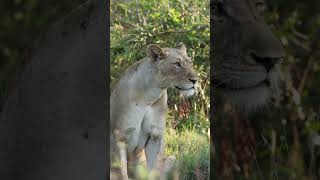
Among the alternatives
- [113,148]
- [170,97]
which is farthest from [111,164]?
[170,97]

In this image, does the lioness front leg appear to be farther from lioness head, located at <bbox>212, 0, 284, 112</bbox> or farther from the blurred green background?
lioness head, located at <bbox>212, 0, 284, 112</bbox>

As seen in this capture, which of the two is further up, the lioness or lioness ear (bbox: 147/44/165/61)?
lioness ear (bbox: 147/44/165/61)

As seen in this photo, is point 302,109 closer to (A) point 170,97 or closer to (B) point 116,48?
(A) point 170,97

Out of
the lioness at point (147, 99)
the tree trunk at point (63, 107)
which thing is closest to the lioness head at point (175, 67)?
the lioness at point (147, 99)

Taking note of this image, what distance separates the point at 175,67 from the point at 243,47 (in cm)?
37

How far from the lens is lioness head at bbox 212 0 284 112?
4.60m

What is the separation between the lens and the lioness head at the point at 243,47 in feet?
15.1

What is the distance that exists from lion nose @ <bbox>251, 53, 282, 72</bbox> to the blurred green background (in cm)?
25

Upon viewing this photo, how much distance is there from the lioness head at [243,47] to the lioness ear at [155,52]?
0.27 metres

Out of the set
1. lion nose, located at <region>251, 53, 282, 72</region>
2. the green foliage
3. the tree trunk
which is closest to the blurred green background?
the green foliage

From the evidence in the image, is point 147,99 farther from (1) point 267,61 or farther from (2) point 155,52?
(1) point 267,61

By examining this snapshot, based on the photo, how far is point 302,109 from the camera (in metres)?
4.62

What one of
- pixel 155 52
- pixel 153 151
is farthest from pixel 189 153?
pixel 155 52

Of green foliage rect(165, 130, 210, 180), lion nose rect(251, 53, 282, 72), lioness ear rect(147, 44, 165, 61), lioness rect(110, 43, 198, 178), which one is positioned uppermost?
lioness ear rect(147, 44, 165, 61)
